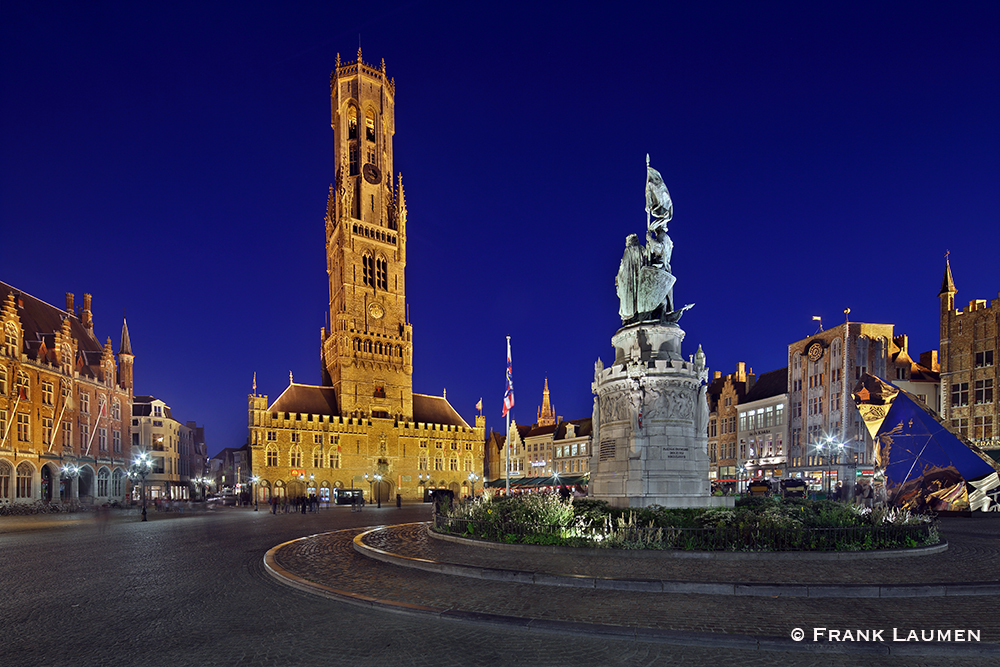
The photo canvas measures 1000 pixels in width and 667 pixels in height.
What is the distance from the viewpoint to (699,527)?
15250 millimetres

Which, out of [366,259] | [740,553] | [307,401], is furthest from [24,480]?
[740,553]

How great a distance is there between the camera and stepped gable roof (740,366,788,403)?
68.4 m

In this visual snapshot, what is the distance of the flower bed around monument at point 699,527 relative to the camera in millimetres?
14641

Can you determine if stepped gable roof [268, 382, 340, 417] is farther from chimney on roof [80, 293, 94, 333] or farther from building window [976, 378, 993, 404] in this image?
building window [976, 378, 993, 404]

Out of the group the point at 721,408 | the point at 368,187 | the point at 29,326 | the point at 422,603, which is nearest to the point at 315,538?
the point at 422,603

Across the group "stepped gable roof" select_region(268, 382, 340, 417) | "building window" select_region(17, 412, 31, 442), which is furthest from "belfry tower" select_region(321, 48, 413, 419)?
"building window" select_region(17, 412, 31, 442)

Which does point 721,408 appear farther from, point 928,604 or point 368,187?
point 928,604

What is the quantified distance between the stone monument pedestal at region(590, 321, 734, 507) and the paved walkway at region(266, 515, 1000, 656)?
5.31m

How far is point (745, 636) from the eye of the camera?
8039 mm

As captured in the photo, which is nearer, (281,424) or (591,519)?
(591,519)

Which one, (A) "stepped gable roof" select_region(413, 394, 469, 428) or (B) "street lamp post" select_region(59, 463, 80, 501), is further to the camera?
(A) "stepped gable roof" select_region(413, 394, 469, 428)

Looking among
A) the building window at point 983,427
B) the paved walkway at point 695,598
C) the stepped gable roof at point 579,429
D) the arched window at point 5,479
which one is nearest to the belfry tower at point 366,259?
the stepped gable roof at point 579,429

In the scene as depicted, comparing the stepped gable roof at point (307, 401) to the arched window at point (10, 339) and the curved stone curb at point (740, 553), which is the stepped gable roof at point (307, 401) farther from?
the curved stone curb at point (740, 553)

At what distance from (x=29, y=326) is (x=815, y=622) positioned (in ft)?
210
